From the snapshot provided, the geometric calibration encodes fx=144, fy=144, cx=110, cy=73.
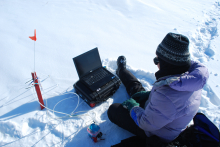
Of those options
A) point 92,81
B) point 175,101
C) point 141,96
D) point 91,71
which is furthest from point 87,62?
point 175,101

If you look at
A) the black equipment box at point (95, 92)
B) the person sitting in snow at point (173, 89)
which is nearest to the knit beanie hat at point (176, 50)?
the person sitting in snow at point (173, 89)

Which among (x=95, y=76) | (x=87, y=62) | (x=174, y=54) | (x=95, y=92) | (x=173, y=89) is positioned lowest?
(x=95, y=92)

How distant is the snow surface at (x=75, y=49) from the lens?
185 cm

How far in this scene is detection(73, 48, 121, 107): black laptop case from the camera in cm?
205

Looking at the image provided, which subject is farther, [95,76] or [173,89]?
[95,76]

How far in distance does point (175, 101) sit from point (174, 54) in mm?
376

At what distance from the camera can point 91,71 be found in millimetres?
2260

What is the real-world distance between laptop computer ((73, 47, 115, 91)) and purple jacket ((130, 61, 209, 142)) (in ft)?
3.13

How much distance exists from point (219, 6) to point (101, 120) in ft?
24.7

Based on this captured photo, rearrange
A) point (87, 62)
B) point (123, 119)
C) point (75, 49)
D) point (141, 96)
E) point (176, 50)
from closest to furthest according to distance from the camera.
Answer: point (176, 50) → point (123, 119) → point (141, 96) → point (87, 62) → point (75, 49)

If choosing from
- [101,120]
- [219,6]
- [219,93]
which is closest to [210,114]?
[219,93]

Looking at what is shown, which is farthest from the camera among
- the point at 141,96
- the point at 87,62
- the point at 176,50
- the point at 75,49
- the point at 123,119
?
the point at 75,49

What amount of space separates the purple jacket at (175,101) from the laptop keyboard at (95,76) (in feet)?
3.30

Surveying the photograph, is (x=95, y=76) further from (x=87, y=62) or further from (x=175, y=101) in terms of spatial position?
(x=175, y=101)
